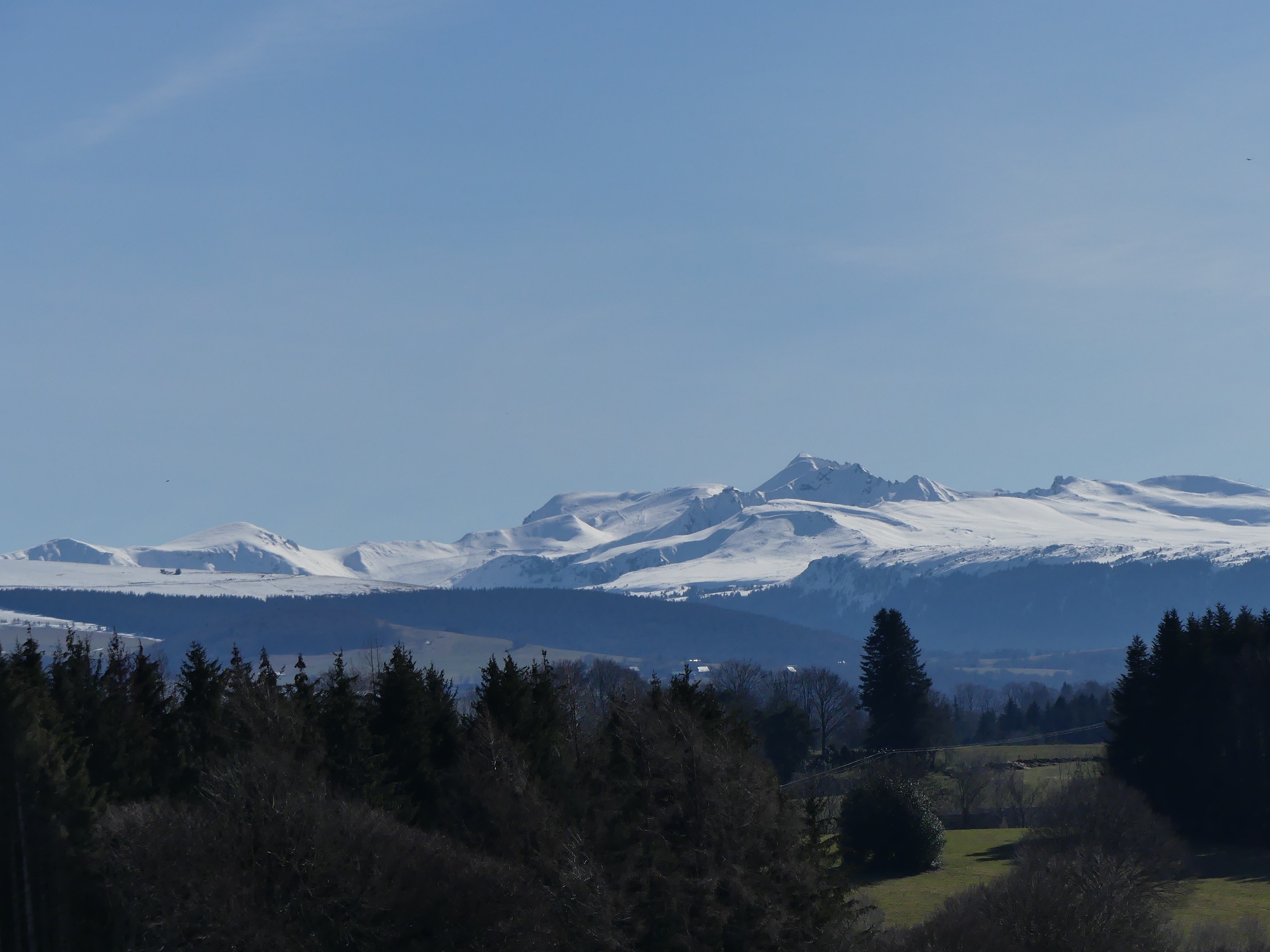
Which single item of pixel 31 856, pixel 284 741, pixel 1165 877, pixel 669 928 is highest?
pixel 284 741

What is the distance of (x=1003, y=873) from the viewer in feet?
252

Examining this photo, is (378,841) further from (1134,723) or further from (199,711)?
(1134,723)

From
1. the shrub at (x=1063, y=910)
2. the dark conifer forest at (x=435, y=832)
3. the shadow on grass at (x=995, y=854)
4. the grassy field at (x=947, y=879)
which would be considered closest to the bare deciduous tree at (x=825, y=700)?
the grassy field at (x=947, y=879)

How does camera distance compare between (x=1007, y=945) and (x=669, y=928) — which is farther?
(x=1007, y=945)

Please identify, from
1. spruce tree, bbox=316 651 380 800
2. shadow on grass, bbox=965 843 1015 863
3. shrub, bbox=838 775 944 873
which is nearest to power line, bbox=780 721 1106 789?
shrub, bbox=838 775 944 873

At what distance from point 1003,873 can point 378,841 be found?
4402 centimetres

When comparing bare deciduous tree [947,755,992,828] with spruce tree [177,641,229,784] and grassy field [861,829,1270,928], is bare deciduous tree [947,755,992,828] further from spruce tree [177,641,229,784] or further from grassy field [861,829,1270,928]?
spruce tree [177,641,229,784]

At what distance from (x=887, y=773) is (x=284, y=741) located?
50940 mm

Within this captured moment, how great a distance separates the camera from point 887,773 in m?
89.1

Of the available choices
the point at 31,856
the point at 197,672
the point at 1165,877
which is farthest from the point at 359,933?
the point at 1165,877

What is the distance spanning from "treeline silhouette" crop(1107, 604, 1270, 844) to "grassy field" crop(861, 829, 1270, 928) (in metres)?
3.22

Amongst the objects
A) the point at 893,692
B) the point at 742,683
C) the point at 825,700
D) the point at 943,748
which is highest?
the point at 893,692

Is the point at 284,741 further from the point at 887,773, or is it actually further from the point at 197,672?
the point at 887,773

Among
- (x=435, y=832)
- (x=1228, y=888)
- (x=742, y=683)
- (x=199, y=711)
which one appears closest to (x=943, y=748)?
(x=742, y=683)
